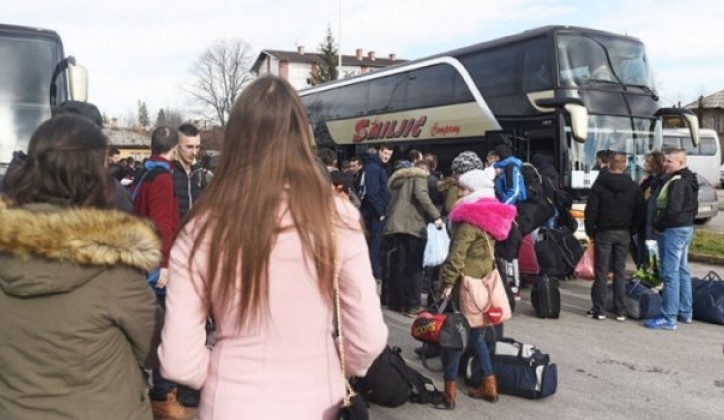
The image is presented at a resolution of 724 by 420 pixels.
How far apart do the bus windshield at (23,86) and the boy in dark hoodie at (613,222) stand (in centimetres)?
670

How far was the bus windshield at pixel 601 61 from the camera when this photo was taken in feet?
38.3

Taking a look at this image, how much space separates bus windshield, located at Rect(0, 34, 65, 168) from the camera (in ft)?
25.8

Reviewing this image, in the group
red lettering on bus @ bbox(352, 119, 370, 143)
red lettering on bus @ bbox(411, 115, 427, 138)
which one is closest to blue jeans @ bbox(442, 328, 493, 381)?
red lettering on bus @ bbox(411, 115, 427, 138)

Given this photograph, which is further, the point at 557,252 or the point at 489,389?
the point at 557,252

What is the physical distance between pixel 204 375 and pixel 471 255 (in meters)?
3.34

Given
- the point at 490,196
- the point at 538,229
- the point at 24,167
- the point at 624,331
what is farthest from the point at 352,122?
the point at 24,167

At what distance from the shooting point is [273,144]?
190cm

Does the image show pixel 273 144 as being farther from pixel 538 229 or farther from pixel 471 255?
pixel 538 229

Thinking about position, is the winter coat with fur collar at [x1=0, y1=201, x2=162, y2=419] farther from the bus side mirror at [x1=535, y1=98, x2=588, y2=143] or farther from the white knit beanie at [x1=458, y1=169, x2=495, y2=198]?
the bus side mirror at [x1=535, y1=98, x2=588, y2=143]

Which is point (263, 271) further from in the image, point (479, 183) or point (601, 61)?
point (601, 61)

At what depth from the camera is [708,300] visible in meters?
7.54

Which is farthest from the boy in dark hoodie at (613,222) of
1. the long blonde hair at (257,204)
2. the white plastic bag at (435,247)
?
the long blonde hair at (257,204)

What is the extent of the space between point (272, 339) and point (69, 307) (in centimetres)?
67

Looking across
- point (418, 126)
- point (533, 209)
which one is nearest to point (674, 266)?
point (533, 209)
